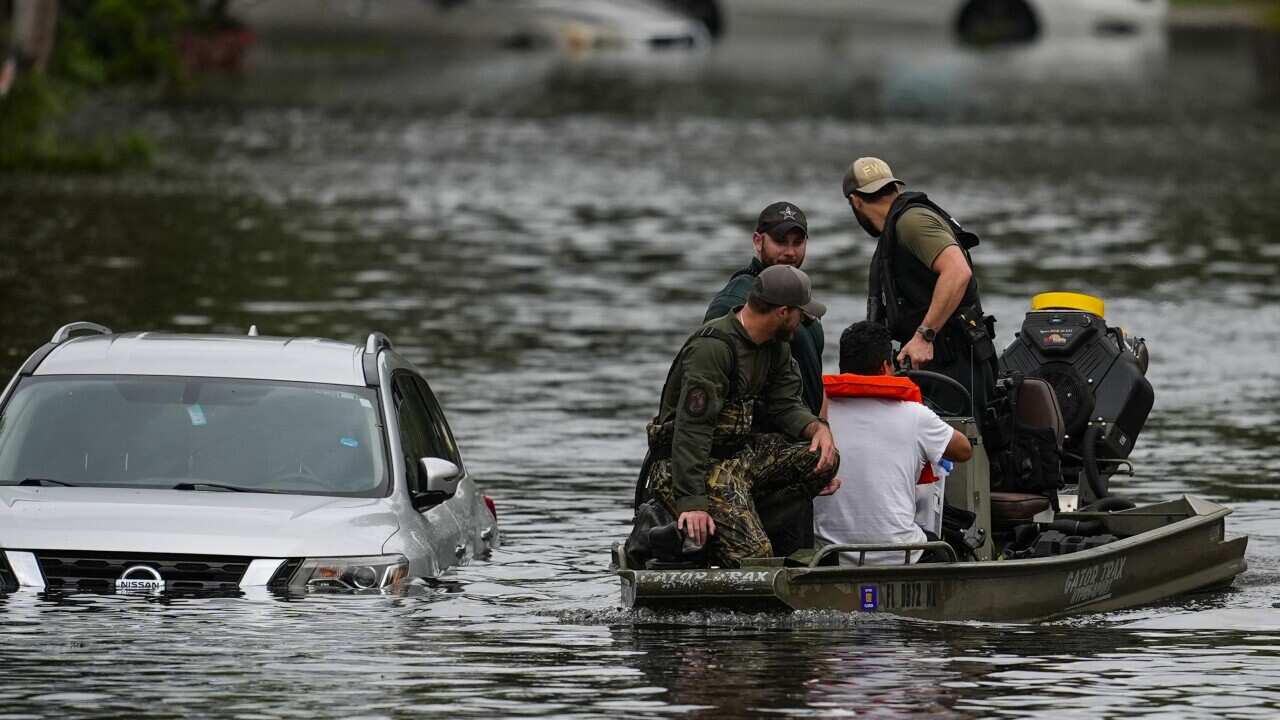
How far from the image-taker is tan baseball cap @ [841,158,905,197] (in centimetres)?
1489

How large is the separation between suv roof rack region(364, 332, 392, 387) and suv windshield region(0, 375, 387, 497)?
0.55 feet

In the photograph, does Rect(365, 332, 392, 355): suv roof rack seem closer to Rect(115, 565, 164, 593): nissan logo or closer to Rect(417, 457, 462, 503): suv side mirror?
Rect(417, 457, 462, 503): suv side mirror

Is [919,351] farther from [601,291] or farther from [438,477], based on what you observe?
[601,291]

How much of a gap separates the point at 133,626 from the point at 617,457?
778 cm

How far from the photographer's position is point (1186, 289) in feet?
100

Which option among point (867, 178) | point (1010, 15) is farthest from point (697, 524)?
point (1010, 15)


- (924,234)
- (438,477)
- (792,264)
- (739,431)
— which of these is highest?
(924,234)

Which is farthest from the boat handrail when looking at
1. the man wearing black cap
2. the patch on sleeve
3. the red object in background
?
the red object in background

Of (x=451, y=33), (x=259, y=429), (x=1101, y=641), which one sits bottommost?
(x=1101, y=641)

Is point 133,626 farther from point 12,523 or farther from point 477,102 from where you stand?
point 477,102

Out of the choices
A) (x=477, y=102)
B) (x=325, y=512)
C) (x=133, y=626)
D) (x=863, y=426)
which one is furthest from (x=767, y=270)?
(x=477, y=102)

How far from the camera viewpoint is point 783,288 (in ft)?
40.4

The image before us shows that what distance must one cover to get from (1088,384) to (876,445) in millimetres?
2901

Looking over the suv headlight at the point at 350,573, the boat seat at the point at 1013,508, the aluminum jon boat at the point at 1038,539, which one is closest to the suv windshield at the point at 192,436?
the suv headlight at the point at 350,573
